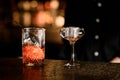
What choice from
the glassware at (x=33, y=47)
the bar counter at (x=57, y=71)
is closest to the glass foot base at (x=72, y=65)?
the bar counter at (x=57, y=71)

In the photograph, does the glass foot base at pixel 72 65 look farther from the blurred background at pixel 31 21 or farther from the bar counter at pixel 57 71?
the blurred background at pixel 31 21

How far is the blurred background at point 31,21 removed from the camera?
192 inches

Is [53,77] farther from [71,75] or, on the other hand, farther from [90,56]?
[90,56]

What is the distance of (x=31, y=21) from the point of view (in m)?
4.97

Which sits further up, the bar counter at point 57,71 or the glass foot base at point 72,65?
the glass foot base at point 72,65

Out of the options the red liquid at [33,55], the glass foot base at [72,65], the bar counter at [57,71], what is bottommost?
the bar counter at [57,71]

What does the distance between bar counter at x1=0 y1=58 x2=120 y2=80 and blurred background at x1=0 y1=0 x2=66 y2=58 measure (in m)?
2.93

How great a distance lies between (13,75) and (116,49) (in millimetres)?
1733

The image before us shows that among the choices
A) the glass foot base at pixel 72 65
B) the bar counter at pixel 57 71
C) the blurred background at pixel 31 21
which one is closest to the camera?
the bar counter at pixel 57 71

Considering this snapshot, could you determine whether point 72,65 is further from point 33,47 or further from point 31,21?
point 31,21

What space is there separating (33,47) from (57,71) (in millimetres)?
210

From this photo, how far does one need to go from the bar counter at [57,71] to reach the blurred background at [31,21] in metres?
2.93

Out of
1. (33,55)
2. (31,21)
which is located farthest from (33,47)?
(31,21)

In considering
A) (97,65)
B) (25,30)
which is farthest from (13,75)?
(97,65)
